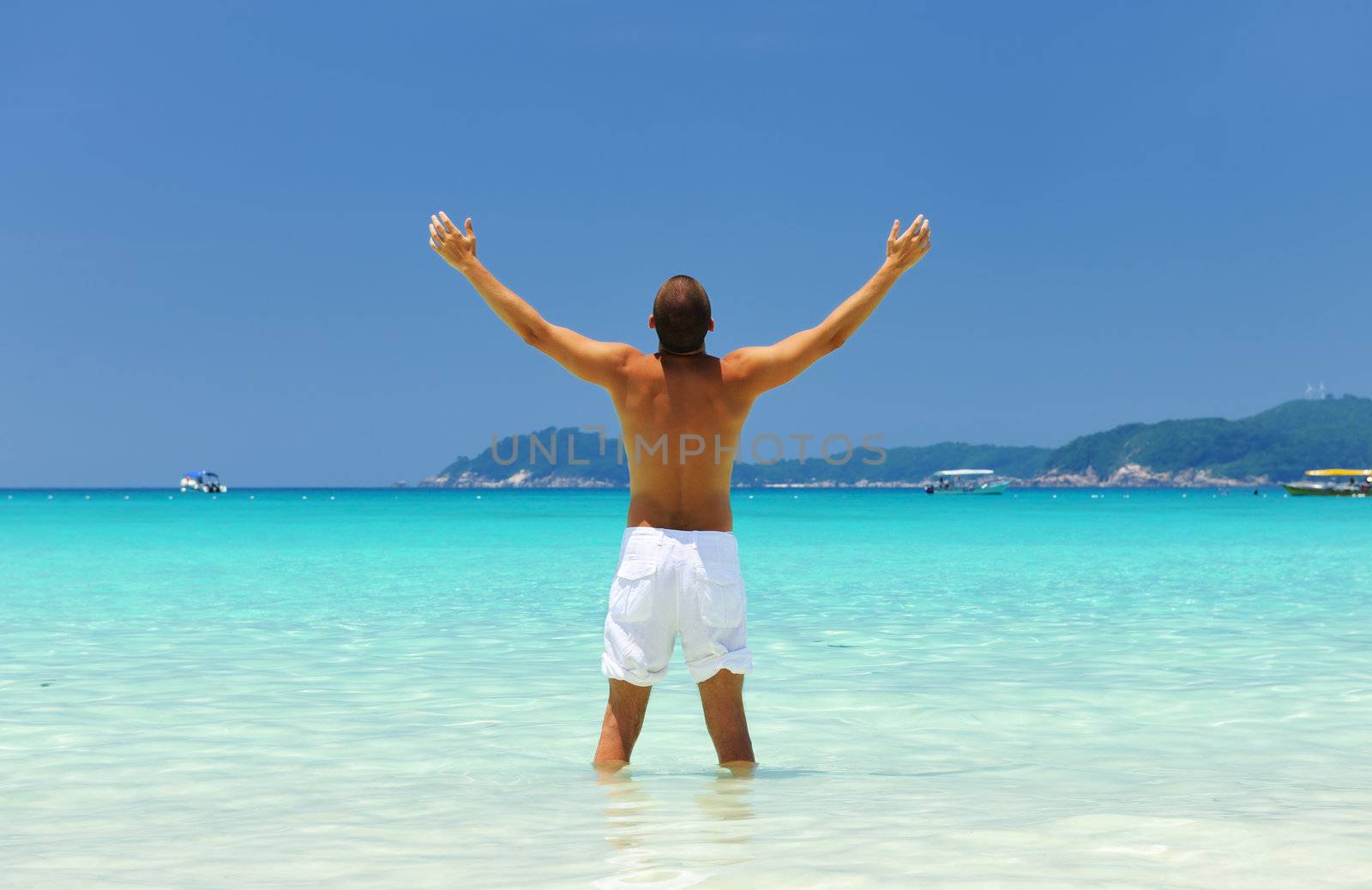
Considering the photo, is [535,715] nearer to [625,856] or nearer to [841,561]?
[625,856]

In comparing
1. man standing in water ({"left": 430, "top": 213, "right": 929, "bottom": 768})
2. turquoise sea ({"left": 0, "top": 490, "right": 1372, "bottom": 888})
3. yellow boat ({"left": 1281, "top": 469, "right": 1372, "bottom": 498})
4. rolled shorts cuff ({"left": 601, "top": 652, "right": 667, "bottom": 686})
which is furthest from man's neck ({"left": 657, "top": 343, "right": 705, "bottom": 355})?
yellow boat ({"left": 1281, "top": 469, "right": 1372, "bottom": 498})

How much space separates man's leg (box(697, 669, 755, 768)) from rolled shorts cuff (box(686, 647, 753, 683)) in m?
0.05

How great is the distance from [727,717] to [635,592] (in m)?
0.82

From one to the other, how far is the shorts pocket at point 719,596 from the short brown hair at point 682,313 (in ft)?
3.25

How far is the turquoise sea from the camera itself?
418cm

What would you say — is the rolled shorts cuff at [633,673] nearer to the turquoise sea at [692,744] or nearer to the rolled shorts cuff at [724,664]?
the rolled shorts cuff at [724,664]

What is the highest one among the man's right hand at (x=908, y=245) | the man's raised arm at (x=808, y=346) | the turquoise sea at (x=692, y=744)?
the man's right hand at (x=908, y=245)

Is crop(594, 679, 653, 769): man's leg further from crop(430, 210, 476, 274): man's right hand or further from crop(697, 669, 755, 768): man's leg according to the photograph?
crop(430, 210, 476, 274): man's right hand

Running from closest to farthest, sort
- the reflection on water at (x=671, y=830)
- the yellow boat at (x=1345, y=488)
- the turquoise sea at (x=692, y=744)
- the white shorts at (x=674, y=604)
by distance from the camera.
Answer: the reflection on water at (x=671, y=830) < the turquoise sea at (x=692, y=744) < the white shorts at (x=674, y=604) < the yellow boat at (x=1345, y=488)

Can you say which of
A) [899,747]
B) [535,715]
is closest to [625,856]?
[899,747]

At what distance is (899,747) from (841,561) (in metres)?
19.8

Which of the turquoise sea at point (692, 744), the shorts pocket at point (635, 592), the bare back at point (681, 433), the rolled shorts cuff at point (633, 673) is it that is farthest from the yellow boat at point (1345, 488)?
the shorts pocket at point (635, 592)

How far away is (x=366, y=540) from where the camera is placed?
3872 centimetres

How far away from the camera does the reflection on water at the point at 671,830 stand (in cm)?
392
